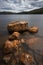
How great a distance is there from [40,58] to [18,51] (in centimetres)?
78

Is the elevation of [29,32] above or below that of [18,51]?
below

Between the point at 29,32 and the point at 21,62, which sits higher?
the point at 21,62

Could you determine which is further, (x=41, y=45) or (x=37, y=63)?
(x=41, y=45)

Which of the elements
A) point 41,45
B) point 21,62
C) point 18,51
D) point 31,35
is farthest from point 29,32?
point 21,62

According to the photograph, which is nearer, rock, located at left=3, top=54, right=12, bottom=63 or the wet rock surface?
the wet rock surface

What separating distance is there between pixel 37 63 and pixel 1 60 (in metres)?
A: 0.89

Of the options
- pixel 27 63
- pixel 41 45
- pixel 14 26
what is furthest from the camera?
pixel 14 26

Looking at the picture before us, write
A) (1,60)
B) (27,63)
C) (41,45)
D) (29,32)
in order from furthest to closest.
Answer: (29,32)
(41,45)
(1,60)
(27,63)

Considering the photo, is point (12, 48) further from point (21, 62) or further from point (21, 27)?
point (21, 27)

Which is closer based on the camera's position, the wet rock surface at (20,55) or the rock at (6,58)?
the wet rock surface at (20,55)

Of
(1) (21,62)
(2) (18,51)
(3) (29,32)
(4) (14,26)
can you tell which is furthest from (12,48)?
(3) (29,32)

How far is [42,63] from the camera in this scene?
3885 millimetres

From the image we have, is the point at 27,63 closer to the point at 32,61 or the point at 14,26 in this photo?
the point at 32,61

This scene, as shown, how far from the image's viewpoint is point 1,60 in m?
4.11
